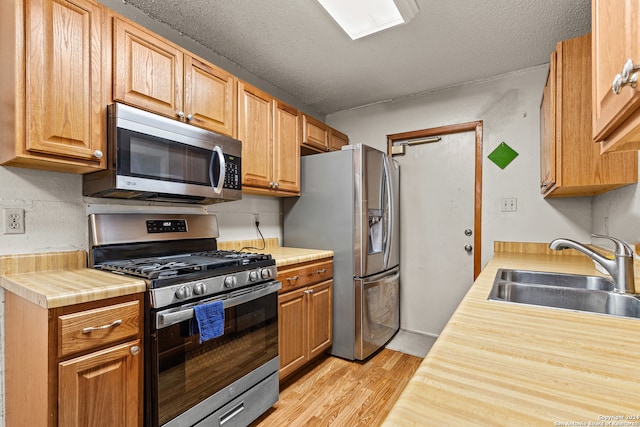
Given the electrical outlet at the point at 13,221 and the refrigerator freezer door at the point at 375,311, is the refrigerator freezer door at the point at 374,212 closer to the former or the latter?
the refrigerator freezer door at the point at 375,311

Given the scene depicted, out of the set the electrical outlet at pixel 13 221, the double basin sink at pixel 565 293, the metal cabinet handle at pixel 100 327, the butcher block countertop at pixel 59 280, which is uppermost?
the electrical outlet at pixel 13 221

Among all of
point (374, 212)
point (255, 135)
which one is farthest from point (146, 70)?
point (374, 212)

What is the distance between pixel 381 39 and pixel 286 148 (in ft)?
3.31

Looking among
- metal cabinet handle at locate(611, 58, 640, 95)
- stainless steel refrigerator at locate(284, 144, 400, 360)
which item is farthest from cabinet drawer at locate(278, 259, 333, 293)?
metal cabinet handle at locate(611, 58, 640, 95)

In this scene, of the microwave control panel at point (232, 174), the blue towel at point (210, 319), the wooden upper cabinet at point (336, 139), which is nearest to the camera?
the blue towel at point (210, 319)

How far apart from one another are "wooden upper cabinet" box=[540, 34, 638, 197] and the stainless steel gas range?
1.69 meters

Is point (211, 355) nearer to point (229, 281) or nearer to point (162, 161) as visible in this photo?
point (229, 281)

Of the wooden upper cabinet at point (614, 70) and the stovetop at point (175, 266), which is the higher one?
the wooden upper cabinet at point (614, 70)

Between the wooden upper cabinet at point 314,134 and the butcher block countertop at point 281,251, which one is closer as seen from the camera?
→ the butcher block countertop at point 281,251

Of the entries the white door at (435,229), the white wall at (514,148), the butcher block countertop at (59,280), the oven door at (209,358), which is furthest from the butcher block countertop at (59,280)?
the white wall at (514,148)

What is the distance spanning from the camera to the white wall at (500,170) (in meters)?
2.46

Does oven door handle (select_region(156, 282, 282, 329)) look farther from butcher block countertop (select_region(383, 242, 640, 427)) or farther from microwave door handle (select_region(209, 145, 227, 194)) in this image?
butcher block countertop (select_region(383, 242, 640, 427))

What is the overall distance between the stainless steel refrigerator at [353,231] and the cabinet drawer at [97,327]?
153cm

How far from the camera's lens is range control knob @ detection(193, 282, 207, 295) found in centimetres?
140
